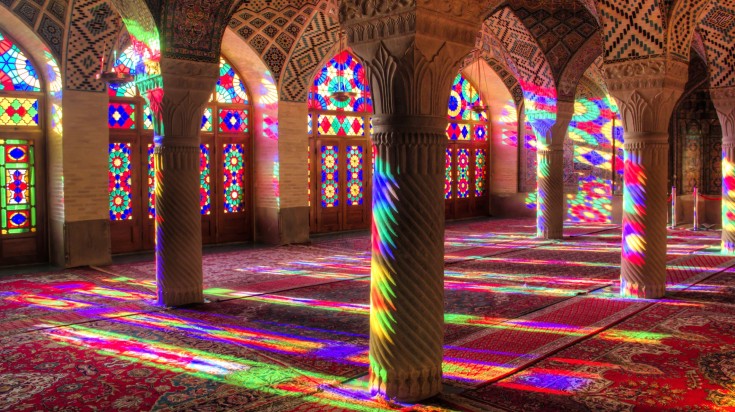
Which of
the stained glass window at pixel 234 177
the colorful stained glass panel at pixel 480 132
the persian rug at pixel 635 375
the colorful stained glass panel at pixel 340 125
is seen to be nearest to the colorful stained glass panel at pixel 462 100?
the colorful stained glass panel at pixel 480 132

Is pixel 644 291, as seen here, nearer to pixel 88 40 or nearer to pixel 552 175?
pixel 552 175

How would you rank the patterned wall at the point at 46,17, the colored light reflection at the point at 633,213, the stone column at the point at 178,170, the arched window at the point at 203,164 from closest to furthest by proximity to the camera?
1. the stone column at the point at 178,170
2. the colored light reflection at the point at 633,213
3. the patterned wall at the point at 46,17
4. the arched window at the point at 203,164

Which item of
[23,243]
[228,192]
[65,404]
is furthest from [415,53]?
[228,192]

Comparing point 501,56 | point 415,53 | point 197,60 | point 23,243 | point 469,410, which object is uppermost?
point 501,56

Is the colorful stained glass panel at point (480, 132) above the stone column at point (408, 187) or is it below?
above

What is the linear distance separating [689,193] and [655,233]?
9.70 metres

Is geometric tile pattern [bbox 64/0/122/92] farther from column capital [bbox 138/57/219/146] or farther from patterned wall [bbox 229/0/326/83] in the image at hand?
column capital [bbox 138/57/219/146]

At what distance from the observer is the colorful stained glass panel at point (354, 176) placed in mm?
13539

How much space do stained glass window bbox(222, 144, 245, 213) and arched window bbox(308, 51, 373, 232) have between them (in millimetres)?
1435

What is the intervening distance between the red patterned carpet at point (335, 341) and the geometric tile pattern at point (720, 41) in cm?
283

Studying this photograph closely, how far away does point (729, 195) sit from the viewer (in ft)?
32.4

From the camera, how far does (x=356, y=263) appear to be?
31.2 feet

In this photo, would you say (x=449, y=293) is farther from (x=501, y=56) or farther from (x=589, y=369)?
(x=501, y=56)

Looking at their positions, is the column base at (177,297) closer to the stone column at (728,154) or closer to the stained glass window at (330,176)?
the stained glass window at (330,176)
